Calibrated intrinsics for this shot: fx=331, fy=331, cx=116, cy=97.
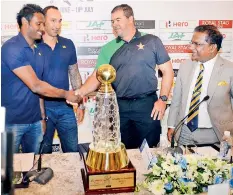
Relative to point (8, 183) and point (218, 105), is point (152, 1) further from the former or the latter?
point (8, 183)

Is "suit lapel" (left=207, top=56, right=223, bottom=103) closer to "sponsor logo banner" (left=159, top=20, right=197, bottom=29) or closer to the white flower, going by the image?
"sponsor logo banner" (left=159, top=20, right=197, bottom=29)

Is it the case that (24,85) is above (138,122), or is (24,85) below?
above

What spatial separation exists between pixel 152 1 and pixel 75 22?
0.87 m

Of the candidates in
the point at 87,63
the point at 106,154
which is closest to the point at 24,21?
the point at 87,63

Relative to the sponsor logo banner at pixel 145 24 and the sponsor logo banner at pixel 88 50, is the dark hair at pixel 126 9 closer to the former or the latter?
the sponsor logo banner at pixel 145 24

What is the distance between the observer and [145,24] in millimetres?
3621

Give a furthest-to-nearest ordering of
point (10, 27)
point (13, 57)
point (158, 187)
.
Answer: point (10, 27), point (13, 57), point (158, 187)

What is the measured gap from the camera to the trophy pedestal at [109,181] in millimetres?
1604

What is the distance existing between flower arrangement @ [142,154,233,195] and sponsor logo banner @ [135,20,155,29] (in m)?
2.26

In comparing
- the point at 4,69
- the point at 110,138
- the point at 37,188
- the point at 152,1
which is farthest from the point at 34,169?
the point at 152,1

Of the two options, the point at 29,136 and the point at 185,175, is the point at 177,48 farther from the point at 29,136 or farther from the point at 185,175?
the point at 185,175

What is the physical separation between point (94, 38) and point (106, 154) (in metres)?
2.20

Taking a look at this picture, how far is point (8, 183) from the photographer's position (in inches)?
24.1

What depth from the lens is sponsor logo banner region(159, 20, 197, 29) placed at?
3.66 m
